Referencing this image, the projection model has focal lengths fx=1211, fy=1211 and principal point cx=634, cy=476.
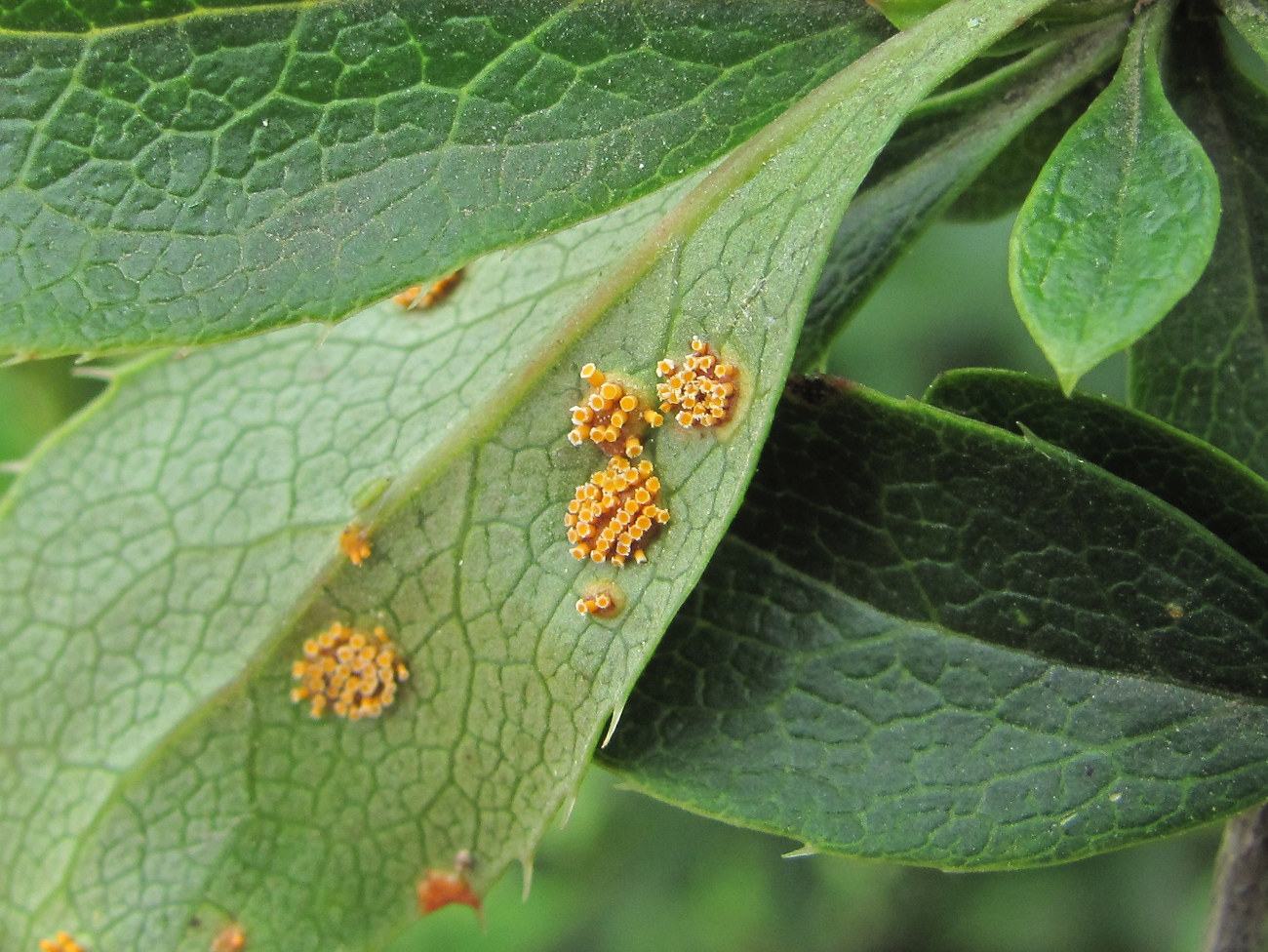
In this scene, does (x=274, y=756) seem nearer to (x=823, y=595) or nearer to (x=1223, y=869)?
(x=823, y=595)

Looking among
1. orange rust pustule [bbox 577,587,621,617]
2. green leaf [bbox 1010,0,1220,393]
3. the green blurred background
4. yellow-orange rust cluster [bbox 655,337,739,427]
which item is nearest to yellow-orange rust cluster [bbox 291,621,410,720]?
orange rust pustule [bbox 577,587,621,617]

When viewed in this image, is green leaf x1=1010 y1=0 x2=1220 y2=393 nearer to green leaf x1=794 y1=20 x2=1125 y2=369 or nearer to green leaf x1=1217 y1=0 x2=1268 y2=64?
green leaf x1=1217 y1=0 x2=1268 y2=64

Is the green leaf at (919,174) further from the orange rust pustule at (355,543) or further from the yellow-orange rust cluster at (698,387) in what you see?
the orange rust pustule at (355,543)

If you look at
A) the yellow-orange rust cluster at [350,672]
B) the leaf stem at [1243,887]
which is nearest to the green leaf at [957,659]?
the leaf stem at [1243,887]

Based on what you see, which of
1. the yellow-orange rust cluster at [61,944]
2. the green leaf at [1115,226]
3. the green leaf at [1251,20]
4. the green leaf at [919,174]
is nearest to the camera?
the green leaf at [1115,226]

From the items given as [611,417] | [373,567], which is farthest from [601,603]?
[373,567]

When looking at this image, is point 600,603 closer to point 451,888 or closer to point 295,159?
point 451,888

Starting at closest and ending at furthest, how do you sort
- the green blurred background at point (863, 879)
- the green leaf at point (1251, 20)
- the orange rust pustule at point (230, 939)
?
the green leaf at point (1251, 20) < the orange rust pustule at point (230, 939) < the green blurred background at point (863, 879)
